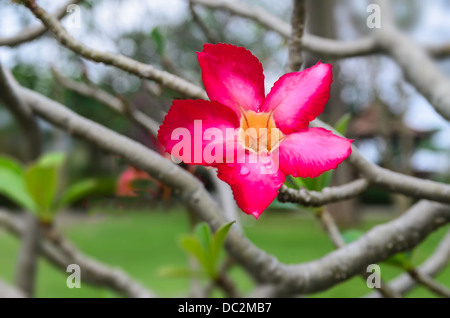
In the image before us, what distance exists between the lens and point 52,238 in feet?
2.19

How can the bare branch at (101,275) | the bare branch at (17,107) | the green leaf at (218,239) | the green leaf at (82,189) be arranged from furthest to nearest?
1. the green leaf at (82,189)
2. the bare branch at (101,275)
3. the bare branch at (17,107)
4. the green leaf at (218,239)

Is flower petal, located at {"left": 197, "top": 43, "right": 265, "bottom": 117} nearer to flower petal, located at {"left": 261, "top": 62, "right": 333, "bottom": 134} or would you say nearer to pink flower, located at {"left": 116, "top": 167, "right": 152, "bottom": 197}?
flower petal, located at {"left": 261, "top": 62, "right": 333, "bottom": 134}

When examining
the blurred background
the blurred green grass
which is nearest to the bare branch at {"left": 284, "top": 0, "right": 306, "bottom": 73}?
the blurred background

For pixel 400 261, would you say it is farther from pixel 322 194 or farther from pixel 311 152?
pixel 311 152

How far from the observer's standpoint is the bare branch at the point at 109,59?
31 cm

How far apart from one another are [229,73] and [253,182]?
0.06 metres

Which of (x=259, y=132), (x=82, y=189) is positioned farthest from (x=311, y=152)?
(x=82, y=189)

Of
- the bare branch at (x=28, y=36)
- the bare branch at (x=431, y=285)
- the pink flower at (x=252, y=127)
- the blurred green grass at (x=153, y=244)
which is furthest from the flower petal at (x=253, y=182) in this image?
the blurred green grass at (x=153, y=244)

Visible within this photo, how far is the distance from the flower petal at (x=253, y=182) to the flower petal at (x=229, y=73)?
3 centimetres

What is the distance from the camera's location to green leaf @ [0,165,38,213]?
2.11 feet

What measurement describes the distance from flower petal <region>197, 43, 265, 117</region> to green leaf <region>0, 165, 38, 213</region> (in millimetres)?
512

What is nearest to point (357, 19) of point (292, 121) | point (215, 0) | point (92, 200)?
point (215, 0)

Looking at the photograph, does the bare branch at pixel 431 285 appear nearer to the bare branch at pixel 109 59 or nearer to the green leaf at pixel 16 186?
the bare branch at pixel 109 59

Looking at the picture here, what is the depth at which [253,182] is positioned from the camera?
0.65 ft
